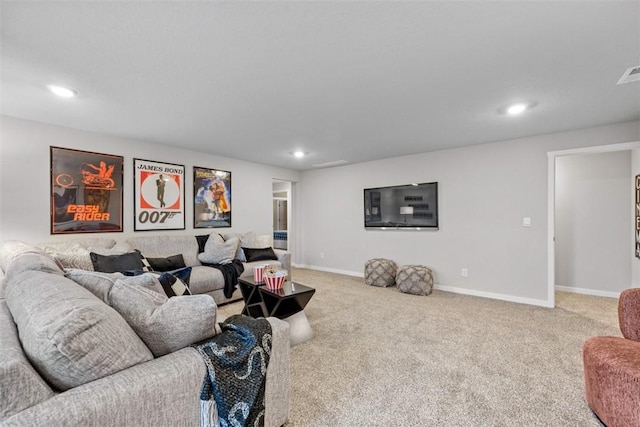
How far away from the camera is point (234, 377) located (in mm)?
1153

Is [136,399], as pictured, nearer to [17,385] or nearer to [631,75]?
[17,385]

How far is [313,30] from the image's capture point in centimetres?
161

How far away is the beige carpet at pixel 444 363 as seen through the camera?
166cm

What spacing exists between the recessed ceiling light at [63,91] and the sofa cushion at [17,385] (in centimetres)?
233

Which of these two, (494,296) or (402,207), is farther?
(402,207)

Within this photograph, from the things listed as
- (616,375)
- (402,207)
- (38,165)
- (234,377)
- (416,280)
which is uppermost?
(38,165)

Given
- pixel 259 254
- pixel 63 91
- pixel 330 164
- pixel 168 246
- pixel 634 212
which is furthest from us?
pixel 330 164

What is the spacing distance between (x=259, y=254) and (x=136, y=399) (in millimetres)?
3485

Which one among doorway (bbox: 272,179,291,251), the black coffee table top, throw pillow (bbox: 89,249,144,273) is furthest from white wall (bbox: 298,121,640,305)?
throw pillow (bbox: 89,249,144,273)

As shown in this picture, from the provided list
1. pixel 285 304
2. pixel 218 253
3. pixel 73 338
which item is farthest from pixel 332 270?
pixel 73 338

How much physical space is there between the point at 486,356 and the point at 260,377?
6.64 ft

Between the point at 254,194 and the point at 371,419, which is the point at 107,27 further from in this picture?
the point at 254,194

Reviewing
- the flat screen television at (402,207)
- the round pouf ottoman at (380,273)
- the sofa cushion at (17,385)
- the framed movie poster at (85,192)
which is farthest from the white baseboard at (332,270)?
the sofa cushion at (17,385)

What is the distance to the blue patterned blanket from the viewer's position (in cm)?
110
